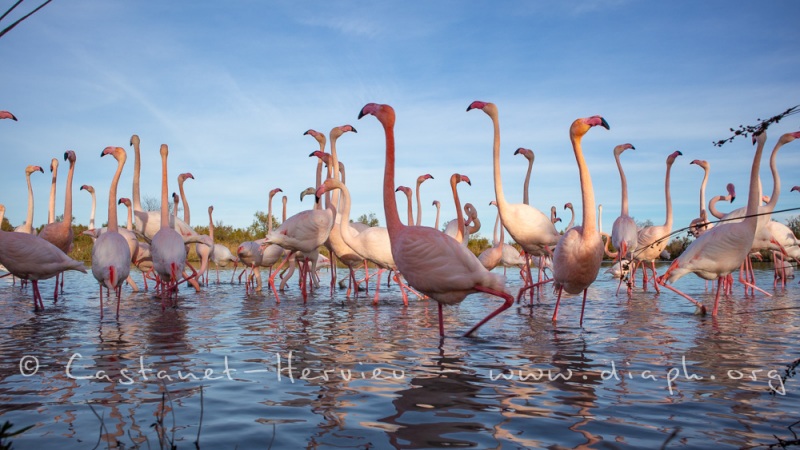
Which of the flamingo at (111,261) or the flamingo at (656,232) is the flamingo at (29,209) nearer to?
the flamingo at (111,261)

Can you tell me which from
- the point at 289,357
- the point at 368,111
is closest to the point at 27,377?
the point at 289,357

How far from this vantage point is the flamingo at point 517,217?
10719 mm

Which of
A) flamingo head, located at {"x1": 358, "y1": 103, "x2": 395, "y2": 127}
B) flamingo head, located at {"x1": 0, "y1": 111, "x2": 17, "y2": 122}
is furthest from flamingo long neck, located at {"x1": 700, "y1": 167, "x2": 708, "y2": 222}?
flamingo head, located at {"x1": 0, "y1": 111, "x2": 17, "y2": 122}

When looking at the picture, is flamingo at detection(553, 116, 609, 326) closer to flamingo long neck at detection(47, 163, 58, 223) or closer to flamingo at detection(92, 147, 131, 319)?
flamingo at detection(92, 147, 131, 319)

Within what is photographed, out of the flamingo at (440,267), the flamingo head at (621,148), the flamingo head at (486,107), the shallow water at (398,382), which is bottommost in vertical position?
the shallow water at (398,382)

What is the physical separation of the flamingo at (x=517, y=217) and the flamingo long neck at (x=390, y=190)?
13.0 ft

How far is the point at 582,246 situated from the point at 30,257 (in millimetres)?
7949

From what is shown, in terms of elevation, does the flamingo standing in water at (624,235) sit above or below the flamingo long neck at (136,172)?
below

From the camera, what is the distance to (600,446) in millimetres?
3199

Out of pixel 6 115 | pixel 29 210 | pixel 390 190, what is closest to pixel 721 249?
pixel 390 190

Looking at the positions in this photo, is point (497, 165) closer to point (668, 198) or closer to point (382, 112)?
point (382, 112)

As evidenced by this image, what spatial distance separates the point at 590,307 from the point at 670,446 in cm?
734

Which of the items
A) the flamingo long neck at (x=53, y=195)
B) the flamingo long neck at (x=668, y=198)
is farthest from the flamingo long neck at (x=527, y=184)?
the flamingo long neck at (x=53, y=195)

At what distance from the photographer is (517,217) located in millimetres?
10859
